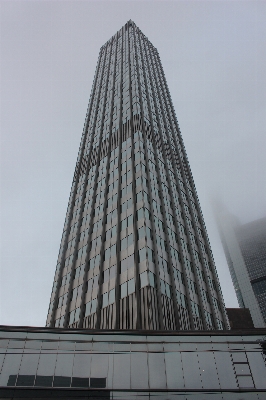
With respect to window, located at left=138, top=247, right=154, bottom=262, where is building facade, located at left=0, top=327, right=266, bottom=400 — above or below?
below

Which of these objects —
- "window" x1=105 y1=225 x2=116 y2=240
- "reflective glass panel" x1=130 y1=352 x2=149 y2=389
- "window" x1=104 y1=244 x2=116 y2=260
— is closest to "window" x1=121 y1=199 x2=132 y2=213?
"window" x1=105 y1=225 x2=116 y2=240

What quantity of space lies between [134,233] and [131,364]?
22.3 meters

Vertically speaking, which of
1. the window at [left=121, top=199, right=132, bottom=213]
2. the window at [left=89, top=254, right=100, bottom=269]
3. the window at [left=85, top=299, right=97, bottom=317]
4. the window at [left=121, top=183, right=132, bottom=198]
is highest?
the window at [left=121, top=183, right=132, bottom=198]

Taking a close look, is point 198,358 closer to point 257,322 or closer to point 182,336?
point 182,336

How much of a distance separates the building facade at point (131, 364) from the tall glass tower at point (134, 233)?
7808 mm

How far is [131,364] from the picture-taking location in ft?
99.3

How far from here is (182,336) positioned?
32.4 metres

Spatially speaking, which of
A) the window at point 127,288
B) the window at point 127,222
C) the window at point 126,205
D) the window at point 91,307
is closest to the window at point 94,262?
the window at point 127,222

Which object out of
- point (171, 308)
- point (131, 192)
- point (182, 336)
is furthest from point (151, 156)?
point (182, 336)

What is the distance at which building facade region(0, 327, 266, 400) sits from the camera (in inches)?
1134

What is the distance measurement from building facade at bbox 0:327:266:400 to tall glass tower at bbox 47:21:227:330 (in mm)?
7808

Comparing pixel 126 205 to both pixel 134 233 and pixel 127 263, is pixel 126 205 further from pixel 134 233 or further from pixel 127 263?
pixel 127 263

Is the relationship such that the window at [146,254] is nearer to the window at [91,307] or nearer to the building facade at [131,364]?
the window at [91,307]

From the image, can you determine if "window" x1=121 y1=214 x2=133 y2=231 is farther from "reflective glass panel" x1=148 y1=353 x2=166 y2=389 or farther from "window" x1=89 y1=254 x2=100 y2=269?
"reflective glass panel" x1=148 y1=353 x2=166 y2=389
